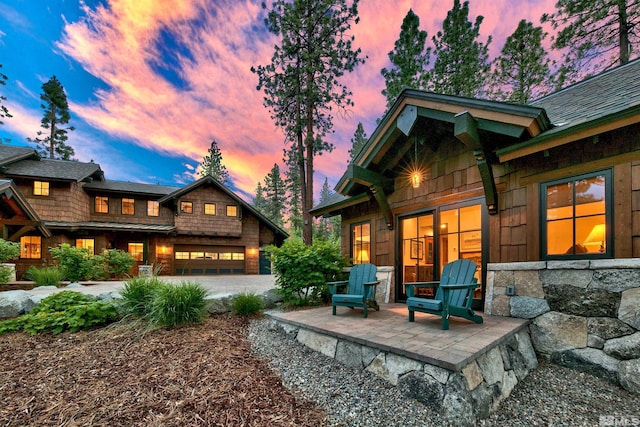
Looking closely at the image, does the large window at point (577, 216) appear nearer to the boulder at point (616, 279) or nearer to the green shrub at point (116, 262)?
the boulder at point (616, 279)

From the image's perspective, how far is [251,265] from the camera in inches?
573

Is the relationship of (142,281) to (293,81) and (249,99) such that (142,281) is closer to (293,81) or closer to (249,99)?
(293,81)

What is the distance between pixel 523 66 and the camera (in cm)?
1001

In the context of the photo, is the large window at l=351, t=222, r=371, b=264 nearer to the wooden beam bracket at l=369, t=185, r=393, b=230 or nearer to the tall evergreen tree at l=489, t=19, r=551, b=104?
the wooden beam bracket at l=369, t=185, r=393, b=230

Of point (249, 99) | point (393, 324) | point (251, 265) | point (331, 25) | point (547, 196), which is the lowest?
point (251, 265)

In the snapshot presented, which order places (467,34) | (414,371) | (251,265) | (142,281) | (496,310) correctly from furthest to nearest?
(251,265)
(467,34)
(142,281)
(496,310)
(414,371)

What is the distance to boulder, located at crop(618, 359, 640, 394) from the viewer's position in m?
2.36

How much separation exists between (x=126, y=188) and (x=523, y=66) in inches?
713

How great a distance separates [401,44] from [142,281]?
482 inches

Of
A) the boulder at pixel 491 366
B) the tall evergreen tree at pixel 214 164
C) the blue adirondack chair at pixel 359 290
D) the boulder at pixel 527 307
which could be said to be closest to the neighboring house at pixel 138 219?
the blue adirondack chair at pixel 359 290

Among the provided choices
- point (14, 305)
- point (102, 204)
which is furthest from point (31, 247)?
point (14, 305)

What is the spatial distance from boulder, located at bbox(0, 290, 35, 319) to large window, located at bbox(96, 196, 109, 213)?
976cm

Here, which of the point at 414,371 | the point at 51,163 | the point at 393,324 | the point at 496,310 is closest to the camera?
the point at 414,371

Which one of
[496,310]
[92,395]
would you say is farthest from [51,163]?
[496,310]
